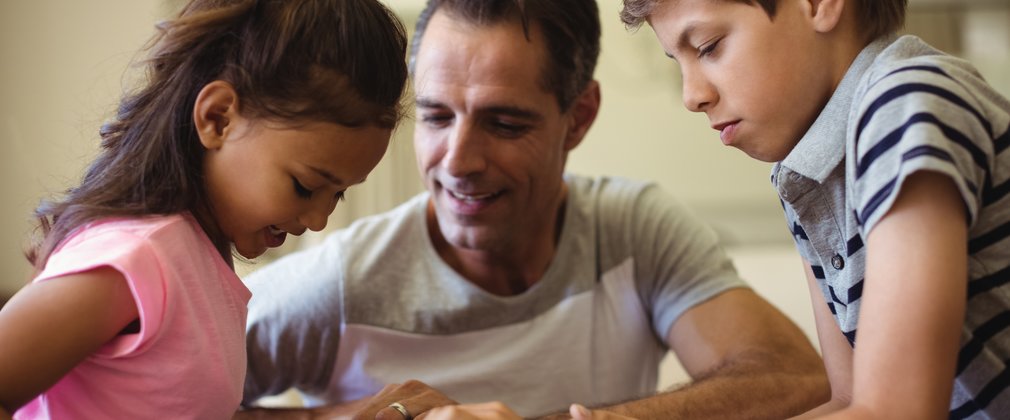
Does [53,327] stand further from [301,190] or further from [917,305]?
[917,305]

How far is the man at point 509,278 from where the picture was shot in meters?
1.48

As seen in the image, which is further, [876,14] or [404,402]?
[404,402]

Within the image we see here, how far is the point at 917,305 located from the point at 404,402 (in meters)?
0.63

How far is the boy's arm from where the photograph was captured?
0.69 metres

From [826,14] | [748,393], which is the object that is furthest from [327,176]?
[748,393]

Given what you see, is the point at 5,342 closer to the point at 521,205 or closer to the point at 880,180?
the point at 880,180

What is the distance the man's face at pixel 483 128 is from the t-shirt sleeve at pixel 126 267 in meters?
0.63

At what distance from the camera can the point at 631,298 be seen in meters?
1.64

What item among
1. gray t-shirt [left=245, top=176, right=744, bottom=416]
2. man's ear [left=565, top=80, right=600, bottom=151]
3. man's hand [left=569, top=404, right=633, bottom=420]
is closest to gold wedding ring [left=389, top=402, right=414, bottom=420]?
man's hand [left=569, top=404, right=633, bottom=420]

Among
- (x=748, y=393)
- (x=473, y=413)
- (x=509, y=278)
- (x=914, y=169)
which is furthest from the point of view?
(x=509, y=278)

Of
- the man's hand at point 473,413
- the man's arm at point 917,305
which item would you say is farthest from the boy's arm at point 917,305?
the man's hand at point 473,413

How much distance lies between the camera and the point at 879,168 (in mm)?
723

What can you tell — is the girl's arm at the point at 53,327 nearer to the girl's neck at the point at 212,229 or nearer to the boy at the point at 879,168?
the girl's neck at the point at 212,229

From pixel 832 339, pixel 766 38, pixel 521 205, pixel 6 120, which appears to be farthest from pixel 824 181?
pixel 6 120
